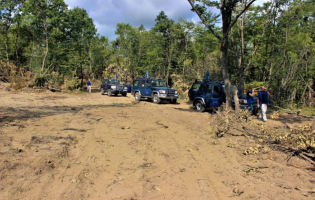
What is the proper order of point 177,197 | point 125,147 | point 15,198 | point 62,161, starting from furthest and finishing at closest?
point 125,147, point 62,161, point 177,197, point 15,198

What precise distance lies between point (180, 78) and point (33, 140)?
21600 millimetres

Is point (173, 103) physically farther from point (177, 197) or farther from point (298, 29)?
point (177, 197)

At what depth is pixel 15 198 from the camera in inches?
137

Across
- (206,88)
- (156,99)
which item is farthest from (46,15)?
(206,88)

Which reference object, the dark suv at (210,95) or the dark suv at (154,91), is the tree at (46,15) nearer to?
the dark suv at (154,91)

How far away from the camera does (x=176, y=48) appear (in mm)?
29328

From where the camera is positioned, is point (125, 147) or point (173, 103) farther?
point (173, 103)

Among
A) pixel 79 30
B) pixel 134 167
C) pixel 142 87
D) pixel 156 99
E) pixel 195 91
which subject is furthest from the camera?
pixel 79 30

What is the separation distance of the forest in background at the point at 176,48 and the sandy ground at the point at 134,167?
33.4ft

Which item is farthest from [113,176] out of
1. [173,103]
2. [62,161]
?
[173,103]

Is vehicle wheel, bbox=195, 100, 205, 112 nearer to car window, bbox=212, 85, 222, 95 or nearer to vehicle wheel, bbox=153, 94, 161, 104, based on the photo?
car window, bbox=212, 85, 222, 95

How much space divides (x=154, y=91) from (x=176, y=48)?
44.6 ft

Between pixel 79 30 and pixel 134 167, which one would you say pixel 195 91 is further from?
pixel 79 30

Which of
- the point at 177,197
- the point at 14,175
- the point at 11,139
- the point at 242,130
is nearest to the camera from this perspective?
the point at 177,197
